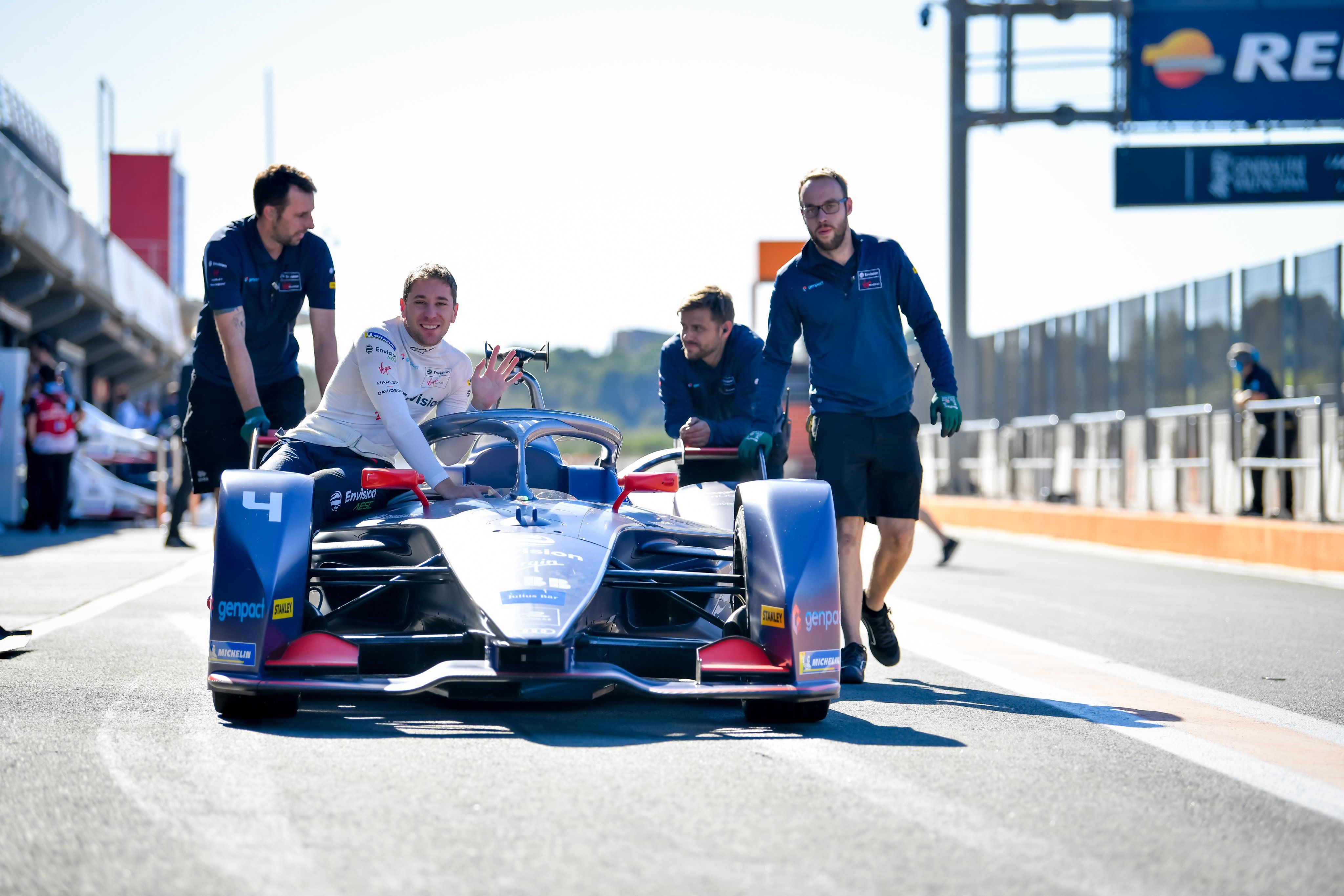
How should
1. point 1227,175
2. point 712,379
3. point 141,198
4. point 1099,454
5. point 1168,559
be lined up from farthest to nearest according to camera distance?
1. point 141,198
2. point 1227,175
3. point 1099,454
4. point 1168,559
5. point 712,379

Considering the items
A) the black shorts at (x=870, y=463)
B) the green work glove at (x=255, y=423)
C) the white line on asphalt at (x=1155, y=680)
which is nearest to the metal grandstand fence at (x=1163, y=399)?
the white line on asphalt at (x=1155, y=680)

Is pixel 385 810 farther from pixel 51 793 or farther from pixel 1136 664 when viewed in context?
pixel 1136 664

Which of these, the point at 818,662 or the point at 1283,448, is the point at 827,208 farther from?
the point at 1283,448

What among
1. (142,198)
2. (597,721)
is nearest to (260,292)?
(597,721)

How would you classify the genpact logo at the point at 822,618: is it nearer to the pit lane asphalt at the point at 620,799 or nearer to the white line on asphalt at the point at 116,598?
the pit lane asphalt at the point at 620,799

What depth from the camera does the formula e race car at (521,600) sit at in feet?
15.3

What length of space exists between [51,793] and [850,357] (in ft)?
12.2

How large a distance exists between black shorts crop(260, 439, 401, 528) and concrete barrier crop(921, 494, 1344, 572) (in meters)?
8.88

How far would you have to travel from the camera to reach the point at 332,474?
18.8 feet

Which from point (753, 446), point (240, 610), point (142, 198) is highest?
point (142, 198)

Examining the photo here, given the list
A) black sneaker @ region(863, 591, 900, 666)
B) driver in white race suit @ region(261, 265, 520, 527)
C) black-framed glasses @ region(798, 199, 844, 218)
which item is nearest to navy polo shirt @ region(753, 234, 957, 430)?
black-framed glasses @ region(798, 199, 844, 218)

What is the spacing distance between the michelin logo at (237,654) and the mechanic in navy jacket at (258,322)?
6.56ft

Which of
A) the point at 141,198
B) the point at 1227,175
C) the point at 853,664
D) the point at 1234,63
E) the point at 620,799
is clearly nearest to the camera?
the point at 620,799

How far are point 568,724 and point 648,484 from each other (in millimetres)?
1015
